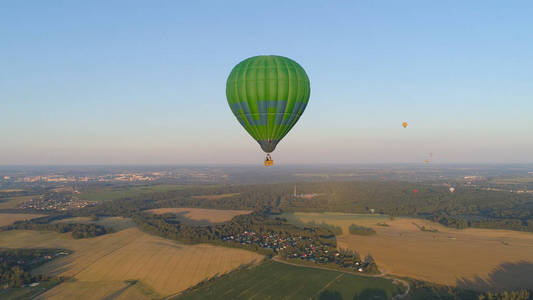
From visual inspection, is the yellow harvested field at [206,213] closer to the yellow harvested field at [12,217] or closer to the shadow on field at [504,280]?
the yellow harvested field at [12,217]

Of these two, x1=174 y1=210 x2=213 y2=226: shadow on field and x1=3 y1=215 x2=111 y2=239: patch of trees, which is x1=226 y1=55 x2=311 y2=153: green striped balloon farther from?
x1=174 y1=210 x2=213 y2=226: shadow on field

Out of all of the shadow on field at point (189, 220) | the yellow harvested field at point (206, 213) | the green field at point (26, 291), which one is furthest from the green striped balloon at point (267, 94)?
the yellow harvested field at point (206, 213)

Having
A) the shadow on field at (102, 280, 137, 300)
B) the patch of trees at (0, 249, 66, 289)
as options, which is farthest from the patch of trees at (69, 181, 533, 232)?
the shadow on field at (102, 280, 137, 300)

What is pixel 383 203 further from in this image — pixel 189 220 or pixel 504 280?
pixel 504 280

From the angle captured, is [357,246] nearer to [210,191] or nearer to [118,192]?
[210,191]

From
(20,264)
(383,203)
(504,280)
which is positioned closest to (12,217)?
(20,264)

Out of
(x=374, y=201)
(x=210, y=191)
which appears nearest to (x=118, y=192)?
(x=210, y=191)
